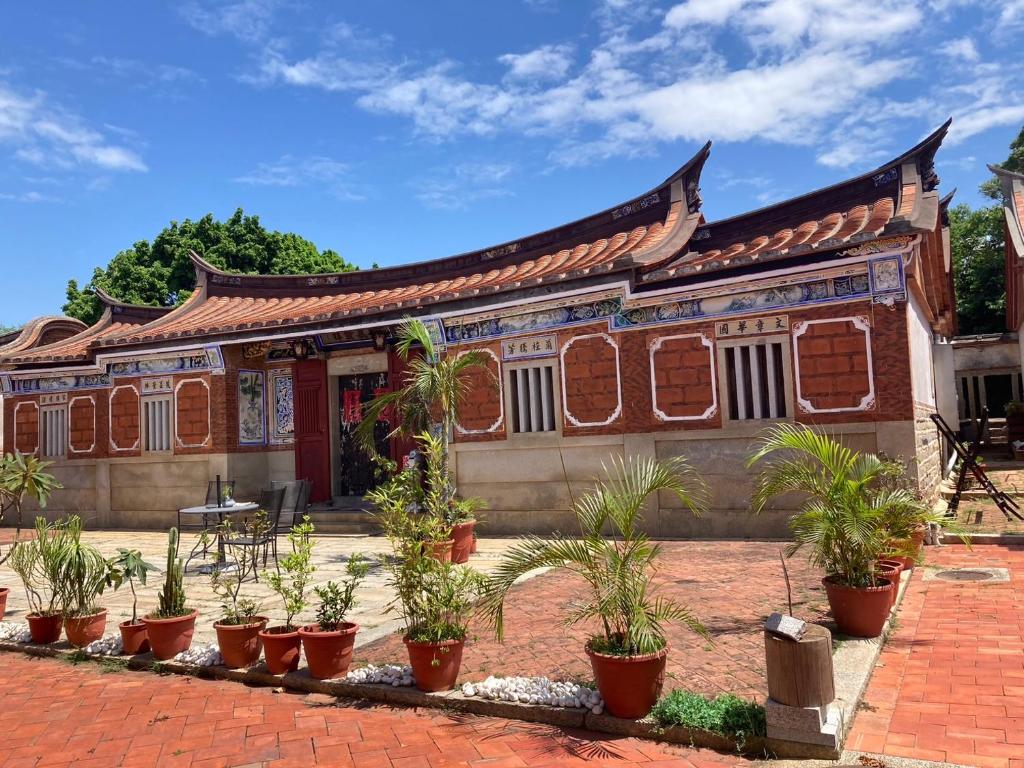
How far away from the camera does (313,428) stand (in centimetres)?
A: 1379

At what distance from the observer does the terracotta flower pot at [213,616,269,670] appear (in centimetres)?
498

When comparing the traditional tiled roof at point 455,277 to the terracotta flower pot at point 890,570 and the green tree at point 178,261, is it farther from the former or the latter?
the green tree at point 178,261

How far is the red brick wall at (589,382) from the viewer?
10086 millimetres

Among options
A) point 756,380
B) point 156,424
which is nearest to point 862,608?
point 756,380

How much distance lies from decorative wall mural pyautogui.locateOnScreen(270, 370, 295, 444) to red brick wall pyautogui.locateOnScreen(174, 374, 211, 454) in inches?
46.2

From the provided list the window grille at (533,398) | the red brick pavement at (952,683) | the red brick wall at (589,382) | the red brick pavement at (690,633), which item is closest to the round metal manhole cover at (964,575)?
the red brick pavement at (952,683)

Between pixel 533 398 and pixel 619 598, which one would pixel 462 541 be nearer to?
pixel 533 398

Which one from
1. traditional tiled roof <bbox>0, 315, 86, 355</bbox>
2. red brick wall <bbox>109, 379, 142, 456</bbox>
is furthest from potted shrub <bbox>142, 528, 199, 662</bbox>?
traditional tiled roof <bbox>0, 315, 86, 355</bbox>

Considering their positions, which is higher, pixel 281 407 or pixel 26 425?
pixel 281 407

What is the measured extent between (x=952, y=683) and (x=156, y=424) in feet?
45.3

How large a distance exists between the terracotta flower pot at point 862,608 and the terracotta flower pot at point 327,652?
325 centimetres

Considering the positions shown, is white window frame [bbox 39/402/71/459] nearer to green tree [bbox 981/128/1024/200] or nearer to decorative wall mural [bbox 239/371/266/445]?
decorative wall mural [bbox 239/371/266/445]

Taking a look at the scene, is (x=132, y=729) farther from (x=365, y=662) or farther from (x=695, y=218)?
(x=695, y=218)

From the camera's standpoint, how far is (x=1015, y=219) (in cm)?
1382
